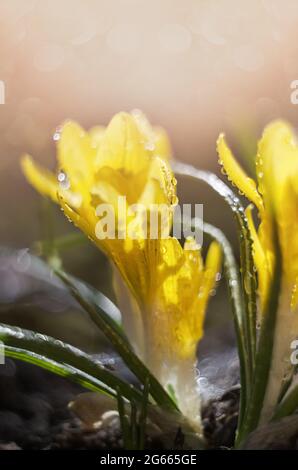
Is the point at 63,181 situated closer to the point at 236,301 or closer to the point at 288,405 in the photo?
the point at 236,301

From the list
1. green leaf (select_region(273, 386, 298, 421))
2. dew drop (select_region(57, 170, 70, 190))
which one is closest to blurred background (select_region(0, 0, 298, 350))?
dew drop (select_region(57, 170, 70, 190))

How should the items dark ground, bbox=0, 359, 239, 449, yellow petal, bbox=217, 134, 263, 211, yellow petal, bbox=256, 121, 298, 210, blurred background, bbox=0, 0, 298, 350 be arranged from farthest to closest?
blurred background, bbox=0, 0, 298, 350 < dark ground, bbox=0, 359, 239, 449 < yellow petal, bbox=217, 134, 263, 211 < yellow petal, bbox=256, 121, 298, 210

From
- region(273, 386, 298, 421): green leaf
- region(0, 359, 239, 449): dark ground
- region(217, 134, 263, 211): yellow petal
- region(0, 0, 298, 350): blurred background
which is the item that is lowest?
region(273, 386, 298, 421): green leaf

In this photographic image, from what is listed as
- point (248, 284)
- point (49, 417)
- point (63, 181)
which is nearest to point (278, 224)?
point (248, 284)

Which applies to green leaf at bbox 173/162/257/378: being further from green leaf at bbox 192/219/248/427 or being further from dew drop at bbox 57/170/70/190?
dew drop at bbox 57/170/70/190

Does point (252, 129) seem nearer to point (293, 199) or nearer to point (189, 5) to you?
point (293, 199)
